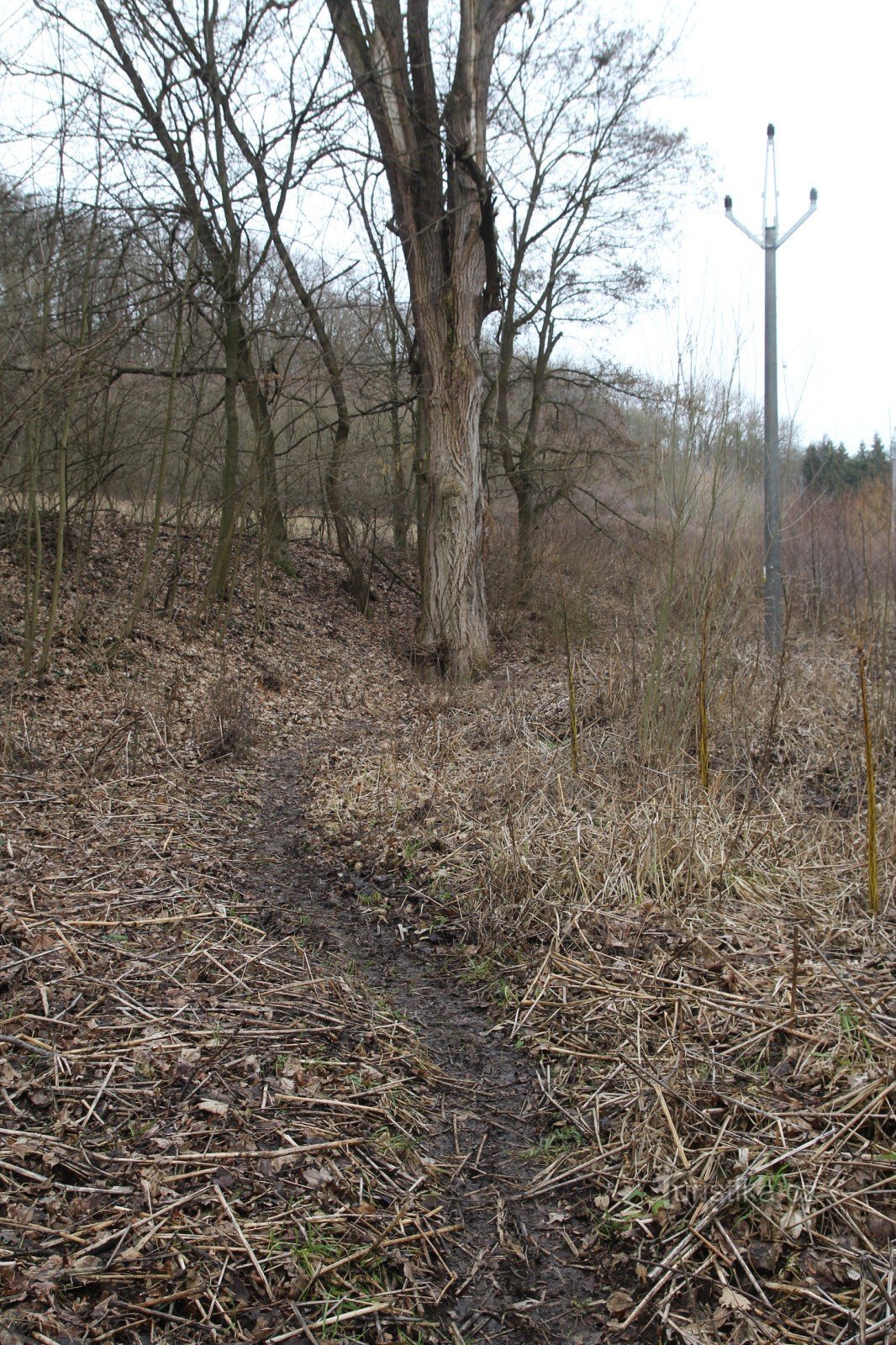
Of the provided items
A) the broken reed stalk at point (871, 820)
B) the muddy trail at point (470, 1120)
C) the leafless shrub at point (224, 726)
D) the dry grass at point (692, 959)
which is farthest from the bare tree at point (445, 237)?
the broken reed stalk at point (871, 820)

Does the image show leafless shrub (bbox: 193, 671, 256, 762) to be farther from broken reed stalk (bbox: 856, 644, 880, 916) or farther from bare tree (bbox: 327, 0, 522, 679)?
broken reed stalk (bbox: 856, 644, 880, 916)

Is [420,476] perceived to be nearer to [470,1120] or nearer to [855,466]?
[470,1120]

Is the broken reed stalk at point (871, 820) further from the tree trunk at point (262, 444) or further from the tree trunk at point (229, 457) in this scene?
the tree trunk at point (229, 457)

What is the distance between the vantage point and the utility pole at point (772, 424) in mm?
8523

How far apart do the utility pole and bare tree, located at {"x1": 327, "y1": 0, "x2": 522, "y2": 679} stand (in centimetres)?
318

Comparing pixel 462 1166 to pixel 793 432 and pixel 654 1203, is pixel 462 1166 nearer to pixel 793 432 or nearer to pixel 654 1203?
pixel 654 1203

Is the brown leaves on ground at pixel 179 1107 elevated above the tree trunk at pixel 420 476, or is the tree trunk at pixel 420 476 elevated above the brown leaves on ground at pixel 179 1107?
the tree trunk at pixel 420 476

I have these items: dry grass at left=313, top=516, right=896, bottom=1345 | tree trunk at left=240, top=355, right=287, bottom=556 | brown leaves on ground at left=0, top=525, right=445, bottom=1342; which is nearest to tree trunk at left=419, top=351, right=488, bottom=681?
tree trunk at left=240, top=355, right=287, bottom=556

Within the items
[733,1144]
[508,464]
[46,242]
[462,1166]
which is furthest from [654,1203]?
[508,464]

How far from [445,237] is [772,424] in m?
4.96

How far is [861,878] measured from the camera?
4.42 meters

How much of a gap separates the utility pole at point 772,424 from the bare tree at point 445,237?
3181 mm

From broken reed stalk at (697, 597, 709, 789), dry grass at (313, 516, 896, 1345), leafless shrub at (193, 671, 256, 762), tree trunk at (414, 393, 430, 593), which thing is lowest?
dry grass at (313, 516, 896, 1345)

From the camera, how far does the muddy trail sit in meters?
2.34
